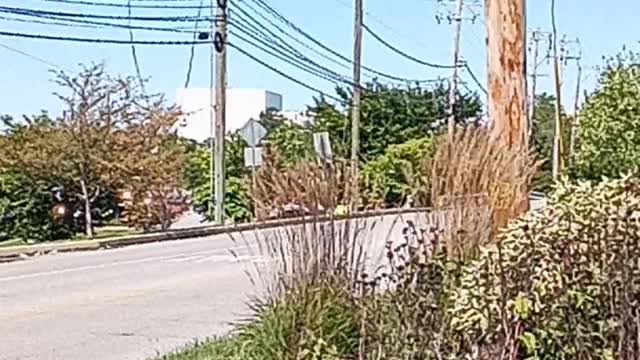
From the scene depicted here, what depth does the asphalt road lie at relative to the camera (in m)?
10.5

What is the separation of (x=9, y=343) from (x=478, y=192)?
505 centimetres

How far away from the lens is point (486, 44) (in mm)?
7883

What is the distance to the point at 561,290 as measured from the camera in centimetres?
576

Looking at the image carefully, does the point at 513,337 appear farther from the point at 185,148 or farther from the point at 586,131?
the point at 185,148

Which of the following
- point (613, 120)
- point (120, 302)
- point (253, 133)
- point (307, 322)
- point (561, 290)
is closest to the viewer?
point (561, 290)

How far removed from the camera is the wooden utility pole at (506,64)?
25.3 ft

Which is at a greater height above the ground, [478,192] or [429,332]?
[478,192]

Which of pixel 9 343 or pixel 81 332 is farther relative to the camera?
pixel 81 332

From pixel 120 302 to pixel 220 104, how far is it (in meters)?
18.0

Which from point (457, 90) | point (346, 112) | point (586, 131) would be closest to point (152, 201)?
point (586, 131)

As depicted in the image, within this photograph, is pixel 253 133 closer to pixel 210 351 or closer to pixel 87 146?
pixel 87 146

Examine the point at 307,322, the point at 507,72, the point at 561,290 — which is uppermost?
the point at 507,72

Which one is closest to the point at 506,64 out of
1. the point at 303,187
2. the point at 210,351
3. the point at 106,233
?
the point at 303,187

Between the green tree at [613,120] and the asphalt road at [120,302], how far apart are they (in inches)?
223
